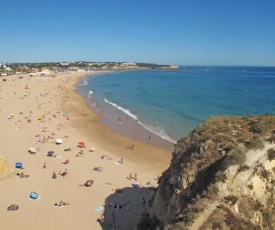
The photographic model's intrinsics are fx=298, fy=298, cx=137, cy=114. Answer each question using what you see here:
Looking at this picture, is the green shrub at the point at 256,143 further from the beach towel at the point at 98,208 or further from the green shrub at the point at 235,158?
the beach towel at the point at 98,208

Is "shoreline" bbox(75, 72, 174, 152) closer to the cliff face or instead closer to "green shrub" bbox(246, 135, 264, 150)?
the cliff face

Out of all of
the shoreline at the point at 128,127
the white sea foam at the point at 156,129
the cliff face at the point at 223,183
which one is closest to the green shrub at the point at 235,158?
the cliff face at the point at 223,183

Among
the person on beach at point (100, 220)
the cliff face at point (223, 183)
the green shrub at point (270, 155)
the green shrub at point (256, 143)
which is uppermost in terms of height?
the green shrub at point (256, 143)

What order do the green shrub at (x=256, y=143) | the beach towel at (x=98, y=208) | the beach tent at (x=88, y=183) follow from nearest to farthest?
the green shrub at (x=256, y=143) → the beach towel at (x=98, y=208) → the beach tent at (x=88, y=183)

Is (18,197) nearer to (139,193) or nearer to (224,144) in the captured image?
(139,193)

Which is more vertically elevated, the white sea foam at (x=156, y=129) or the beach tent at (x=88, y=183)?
the white sea foam at (x=156, y=129)
